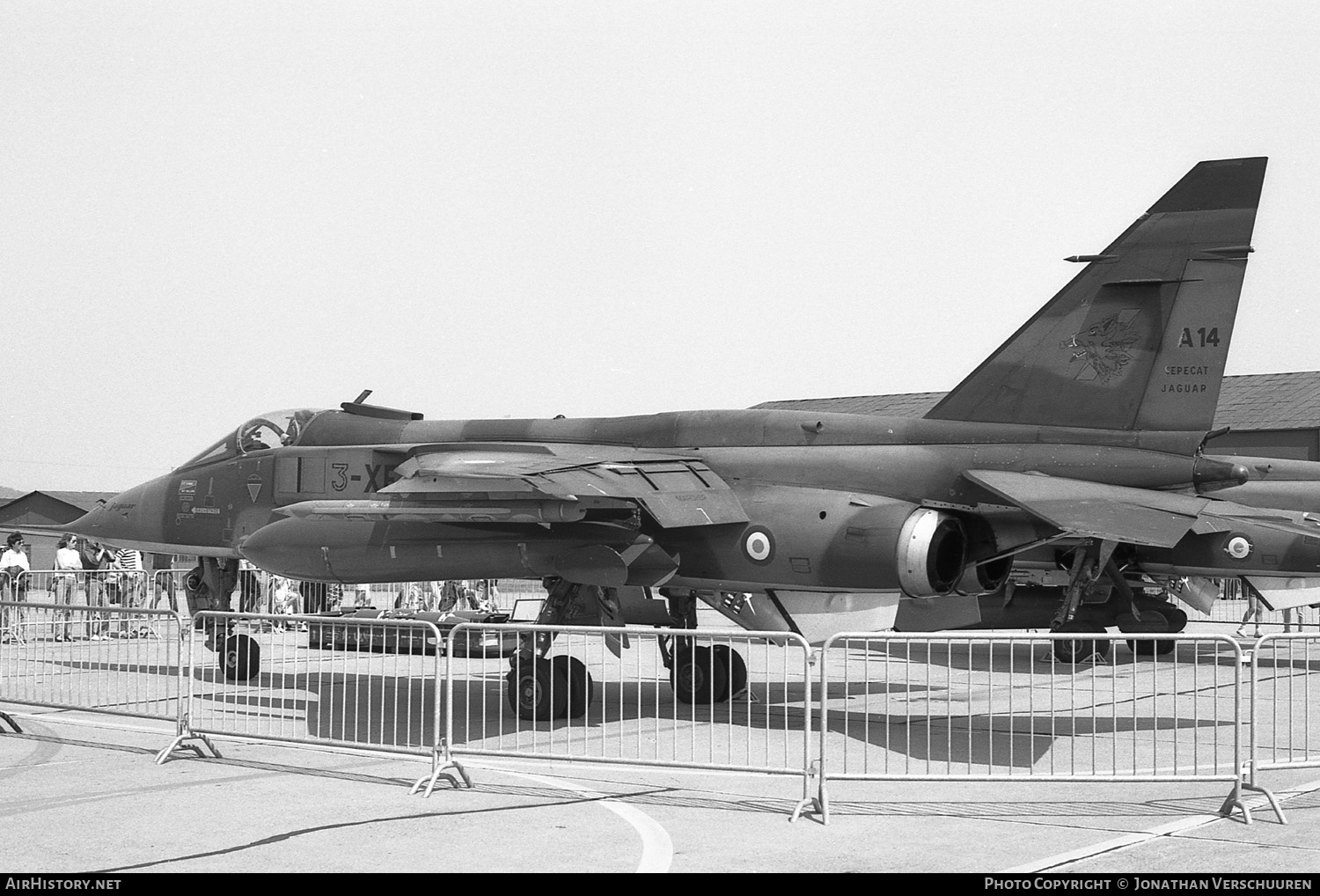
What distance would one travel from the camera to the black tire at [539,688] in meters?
11.4

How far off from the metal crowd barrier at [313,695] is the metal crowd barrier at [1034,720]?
10.4ft

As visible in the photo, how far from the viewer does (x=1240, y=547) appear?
636 inches

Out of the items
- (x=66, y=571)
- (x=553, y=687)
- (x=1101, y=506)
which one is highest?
(x=1101, y=506)

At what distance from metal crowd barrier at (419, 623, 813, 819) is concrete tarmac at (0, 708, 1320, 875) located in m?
0.27

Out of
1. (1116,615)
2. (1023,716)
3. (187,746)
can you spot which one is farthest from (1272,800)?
(1116,615)

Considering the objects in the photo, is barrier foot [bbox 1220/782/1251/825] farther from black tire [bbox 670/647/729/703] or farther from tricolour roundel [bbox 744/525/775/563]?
black tire [bbox 670/647/729/703]

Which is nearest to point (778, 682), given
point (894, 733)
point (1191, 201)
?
point (894, 733)

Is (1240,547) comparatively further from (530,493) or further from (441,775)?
(441,775)

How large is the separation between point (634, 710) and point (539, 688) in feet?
6.13

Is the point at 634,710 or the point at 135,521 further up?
the point at 135,521

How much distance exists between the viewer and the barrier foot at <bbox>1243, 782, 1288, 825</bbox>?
720 cm

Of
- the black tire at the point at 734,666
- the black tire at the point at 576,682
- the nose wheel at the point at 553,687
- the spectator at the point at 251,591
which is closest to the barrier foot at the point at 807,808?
the nose wheel at the point at 553,687

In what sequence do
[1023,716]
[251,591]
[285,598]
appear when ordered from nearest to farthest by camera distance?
[1023,716] → [251,591] → [285,598]
